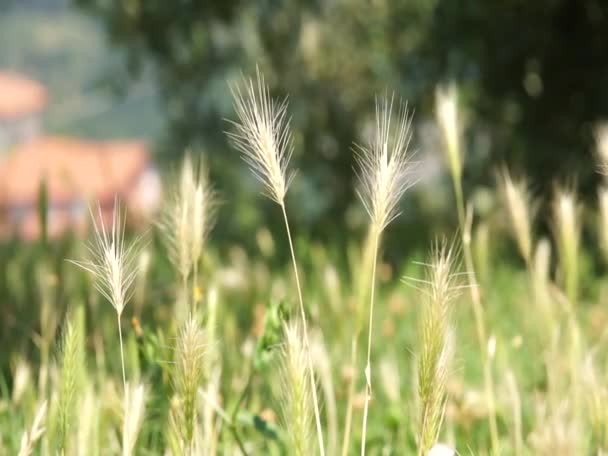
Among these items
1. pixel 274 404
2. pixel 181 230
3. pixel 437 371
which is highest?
pixel 181 230

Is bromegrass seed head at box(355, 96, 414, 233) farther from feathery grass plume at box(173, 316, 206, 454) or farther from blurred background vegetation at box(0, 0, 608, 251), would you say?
blurred background vegetation at box(0, 0, 608, 251)

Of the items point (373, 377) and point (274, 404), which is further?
point (373, 377)

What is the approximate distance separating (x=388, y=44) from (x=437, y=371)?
494 centimetres

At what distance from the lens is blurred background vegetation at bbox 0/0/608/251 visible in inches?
176

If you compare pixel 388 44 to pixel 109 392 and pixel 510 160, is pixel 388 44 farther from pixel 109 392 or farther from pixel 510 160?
pixel 109 392

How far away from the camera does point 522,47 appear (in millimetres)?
4395

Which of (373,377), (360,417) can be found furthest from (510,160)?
(360,417)

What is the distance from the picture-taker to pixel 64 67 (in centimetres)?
11025

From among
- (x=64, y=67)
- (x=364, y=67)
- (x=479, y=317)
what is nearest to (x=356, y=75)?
(x=364, y=67)

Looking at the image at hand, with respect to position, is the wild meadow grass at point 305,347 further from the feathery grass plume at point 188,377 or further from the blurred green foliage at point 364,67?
the blurred green foliage at point 364,67

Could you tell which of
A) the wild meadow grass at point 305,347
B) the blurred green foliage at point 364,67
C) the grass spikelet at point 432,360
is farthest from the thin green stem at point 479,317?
the blurred green foliage at point 364,67

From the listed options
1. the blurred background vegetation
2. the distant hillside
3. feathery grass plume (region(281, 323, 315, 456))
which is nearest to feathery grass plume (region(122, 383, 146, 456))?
feathery grass plume (region(281, 323, 315, 456))

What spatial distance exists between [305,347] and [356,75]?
4979 millimetres

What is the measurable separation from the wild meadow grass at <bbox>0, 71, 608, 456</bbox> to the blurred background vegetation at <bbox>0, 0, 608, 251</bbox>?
100 cm
